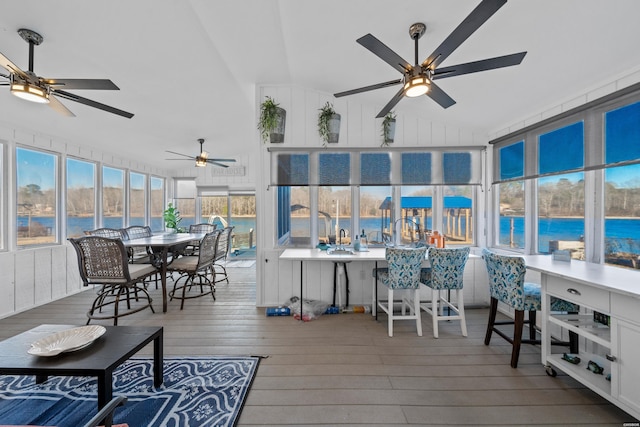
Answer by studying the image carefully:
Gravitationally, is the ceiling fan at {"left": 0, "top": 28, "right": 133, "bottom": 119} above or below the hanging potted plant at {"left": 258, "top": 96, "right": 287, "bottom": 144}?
below

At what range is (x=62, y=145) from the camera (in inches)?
163

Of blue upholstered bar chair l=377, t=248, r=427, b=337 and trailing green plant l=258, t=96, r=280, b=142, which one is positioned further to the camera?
trailing green plant l=258, t=96, r=280, b=142

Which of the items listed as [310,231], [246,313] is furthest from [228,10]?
[246,313]

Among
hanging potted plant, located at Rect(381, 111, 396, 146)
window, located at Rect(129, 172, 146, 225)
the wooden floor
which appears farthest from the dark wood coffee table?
window, located at Rect(129, 172, 146, 225)

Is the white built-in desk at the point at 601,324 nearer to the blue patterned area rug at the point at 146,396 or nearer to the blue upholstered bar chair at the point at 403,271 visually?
the blue upholstered bar chair at the point at 403,271

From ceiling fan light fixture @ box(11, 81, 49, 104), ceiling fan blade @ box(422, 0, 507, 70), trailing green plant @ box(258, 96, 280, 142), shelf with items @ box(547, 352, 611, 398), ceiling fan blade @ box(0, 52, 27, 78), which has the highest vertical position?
trailing green plant @ box(258, 96, 280, 142)

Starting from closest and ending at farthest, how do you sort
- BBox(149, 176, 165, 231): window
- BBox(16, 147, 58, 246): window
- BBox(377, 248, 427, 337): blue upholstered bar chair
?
1. BBox(377, 248, 427, 337): blue upholstered bar chair
2. BBox(16, 147, 58, 246): window
3. BBox(149, 176, 165, 231): window

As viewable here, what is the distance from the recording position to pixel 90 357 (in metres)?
1.55

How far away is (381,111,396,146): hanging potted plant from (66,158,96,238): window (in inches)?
196

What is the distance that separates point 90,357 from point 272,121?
9.55 ft

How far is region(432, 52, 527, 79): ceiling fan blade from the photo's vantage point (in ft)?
5.76

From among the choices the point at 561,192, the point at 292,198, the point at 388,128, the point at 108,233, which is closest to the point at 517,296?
the point at 561,192

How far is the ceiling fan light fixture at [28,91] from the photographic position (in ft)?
6.68

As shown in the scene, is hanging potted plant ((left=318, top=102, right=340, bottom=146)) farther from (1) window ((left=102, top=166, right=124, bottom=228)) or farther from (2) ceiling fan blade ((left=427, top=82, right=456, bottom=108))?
(1) window ((left=102, top=166, right=124, bottom=228))
